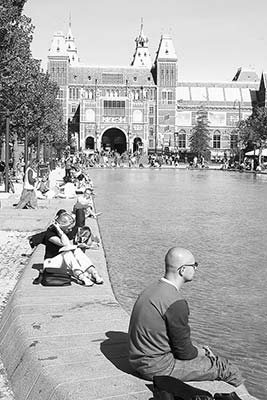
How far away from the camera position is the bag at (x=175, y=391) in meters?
3.99

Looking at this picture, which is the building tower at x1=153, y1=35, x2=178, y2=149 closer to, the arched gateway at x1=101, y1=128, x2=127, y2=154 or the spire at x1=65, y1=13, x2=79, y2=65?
the arched gateway at x1=101, y1=128, x2=127, y2=154

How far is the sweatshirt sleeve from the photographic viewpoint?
4.47 m

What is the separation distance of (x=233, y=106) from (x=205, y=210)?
329 feet

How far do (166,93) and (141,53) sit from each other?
2330cm

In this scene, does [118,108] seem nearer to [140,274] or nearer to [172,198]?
[172,198]

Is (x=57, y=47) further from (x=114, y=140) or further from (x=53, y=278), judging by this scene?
(x=53, y=278)

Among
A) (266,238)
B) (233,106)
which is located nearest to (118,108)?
(233,106)

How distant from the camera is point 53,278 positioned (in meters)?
7.96

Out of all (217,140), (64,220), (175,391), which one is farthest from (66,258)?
(217,140)

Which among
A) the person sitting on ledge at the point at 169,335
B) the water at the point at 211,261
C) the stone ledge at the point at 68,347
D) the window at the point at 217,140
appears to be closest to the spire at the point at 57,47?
the window at the point at 217,140

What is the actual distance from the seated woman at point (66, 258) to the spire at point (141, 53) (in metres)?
128

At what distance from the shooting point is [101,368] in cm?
481

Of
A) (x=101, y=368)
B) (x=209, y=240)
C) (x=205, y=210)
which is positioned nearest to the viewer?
(x=101, y=368)

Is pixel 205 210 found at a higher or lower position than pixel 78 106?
lower
